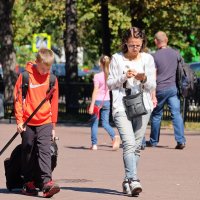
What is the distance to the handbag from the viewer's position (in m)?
9.90

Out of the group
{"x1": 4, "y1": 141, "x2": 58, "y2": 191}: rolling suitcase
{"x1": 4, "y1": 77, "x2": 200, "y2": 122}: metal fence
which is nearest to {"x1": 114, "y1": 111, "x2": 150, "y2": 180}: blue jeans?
{"x1": 4, "y1": 141, "x2": 58, "y2": 191}: rolling suitcase

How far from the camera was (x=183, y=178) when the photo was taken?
471 inches

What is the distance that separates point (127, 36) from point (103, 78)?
6.14m

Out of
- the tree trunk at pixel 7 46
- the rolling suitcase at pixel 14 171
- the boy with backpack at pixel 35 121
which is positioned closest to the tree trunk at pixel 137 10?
the tree trunk at pixel 7 46

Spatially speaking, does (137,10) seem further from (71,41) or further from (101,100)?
(101,100)

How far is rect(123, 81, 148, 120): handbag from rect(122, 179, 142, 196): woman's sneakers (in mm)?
646

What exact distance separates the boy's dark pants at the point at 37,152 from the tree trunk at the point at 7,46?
714 inches

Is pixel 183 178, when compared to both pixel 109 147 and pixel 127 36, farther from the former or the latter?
pixel 109 147

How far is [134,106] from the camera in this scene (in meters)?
9.86

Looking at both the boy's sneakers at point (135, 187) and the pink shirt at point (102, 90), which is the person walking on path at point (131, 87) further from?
the pink shirt at point (102, 90)

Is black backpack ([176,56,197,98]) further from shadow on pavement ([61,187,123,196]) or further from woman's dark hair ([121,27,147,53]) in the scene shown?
woman's dark hair ([121,27,147,53])

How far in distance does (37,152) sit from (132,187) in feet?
3.38

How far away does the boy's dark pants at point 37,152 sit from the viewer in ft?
32.6

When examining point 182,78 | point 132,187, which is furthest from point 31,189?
point 182,78
